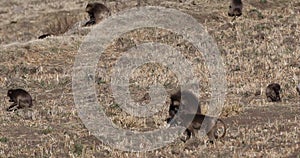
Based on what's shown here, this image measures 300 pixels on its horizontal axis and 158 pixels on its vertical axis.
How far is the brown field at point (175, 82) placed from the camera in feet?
44.7

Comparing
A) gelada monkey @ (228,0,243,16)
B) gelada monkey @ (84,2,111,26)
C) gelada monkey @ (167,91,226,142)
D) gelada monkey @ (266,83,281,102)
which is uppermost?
gelada monkey @ (84,2,111,26)

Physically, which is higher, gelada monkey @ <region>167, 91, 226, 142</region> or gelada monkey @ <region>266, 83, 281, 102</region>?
gelada monkey @ <region>266, 83, 281, 102</region>

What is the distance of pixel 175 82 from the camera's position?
2191cm

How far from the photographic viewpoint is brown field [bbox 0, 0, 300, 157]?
13.6m

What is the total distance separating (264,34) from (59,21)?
43.3ft

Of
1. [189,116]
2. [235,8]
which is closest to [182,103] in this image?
[189,116]

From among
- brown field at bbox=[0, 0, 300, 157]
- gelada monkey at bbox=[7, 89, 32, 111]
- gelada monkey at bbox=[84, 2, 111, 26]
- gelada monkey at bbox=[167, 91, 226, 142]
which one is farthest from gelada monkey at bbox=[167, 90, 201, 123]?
gelada monkey at bbox=[84, 2, 111, 26]

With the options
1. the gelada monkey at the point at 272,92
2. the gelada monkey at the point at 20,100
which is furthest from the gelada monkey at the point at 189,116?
the gelada monkey at the point at 20,100

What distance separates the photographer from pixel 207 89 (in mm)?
20500

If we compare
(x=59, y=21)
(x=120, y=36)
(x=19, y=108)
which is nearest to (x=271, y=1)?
(x=120, y=36)

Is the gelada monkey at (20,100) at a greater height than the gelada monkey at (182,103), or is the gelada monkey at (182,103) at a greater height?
the gelada monkey at (20,100)

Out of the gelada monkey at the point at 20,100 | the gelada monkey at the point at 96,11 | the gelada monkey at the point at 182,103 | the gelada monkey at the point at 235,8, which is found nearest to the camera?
the gelada monkey at the point at 182,103

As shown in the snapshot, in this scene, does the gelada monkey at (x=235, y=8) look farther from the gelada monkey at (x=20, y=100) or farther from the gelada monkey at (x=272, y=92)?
the gelada monkey at (x=20, y=100)

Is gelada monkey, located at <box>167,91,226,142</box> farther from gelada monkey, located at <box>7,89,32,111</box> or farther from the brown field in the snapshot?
gelada monkey, located at <box>7,89,32,111</box>
